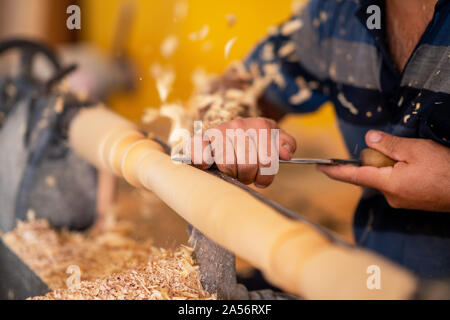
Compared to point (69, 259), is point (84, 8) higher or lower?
higher

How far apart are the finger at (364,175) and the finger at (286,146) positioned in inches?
3.2

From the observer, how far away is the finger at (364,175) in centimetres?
55

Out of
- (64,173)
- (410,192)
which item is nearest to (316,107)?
(410,192)

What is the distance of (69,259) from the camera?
2.40 ft

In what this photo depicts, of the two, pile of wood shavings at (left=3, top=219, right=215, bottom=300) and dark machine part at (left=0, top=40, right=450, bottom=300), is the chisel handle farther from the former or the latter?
dark machine part at (left=0, top=40, right=450, bottom=300)

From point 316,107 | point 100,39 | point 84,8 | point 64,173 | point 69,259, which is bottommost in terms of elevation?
point 69,259

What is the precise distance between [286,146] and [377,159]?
0.13 meters

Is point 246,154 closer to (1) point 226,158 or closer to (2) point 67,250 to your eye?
(1) point 226,158

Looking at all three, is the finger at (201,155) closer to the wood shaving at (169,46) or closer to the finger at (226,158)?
the finger at (226,158)

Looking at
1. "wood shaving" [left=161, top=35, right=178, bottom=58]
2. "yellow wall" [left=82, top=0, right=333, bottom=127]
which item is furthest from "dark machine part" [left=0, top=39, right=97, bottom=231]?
"wood shaving" [left=161, top=35, right=178, bottom=58]

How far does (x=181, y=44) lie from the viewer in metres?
1.89

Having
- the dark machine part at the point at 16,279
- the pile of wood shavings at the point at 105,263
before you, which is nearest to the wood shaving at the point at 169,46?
the pile of wood shavings at the point at 105,263

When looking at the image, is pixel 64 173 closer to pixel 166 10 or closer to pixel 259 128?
pixel 259 128

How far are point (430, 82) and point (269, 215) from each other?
36cm
